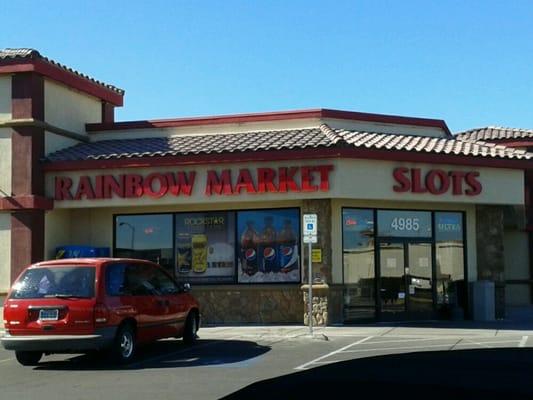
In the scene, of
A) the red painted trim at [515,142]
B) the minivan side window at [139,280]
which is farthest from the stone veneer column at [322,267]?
the red painted trim at [515,142]

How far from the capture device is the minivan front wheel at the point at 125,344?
11.8 m

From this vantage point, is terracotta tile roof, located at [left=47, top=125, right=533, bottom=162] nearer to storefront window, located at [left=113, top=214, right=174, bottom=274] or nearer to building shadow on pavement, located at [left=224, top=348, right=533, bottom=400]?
storefront window, located at [left=113, top=214, right=174, bottom=274]

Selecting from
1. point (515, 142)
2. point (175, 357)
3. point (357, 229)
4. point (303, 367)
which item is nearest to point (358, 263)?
point (357, 229)

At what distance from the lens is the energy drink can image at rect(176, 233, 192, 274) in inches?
775

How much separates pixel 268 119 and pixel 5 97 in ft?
23.4

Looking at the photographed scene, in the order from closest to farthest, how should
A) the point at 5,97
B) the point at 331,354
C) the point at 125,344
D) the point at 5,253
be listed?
the point at 125,344 → the point at 331,354 → the point at 5,253 → the point at 5,97

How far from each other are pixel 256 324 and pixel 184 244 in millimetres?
2995

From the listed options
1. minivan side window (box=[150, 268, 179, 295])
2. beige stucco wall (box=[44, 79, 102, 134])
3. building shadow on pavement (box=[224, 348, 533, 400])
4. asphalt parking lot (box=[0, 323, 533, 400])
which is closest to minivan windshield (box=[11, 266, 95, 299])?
asphalt parking lot (box=[0, 323, 533, 400])

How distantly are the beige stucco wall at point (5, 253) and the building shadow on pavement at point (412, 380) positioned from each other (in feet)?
50.2

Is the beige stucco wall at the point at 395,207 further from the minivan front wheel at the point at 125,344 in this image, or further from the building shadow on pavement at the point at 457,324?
the minivan front wheel at the point at 125,344

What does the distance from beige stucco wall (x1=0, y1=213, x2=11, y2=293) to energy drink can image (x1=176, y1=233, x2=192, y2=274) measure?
4.42 m

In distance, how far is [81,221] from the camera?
20.6 m

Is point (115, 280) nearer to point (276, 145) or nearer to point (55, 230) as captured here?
point (276, 145)

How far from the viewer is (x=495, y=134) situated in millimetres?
28016
